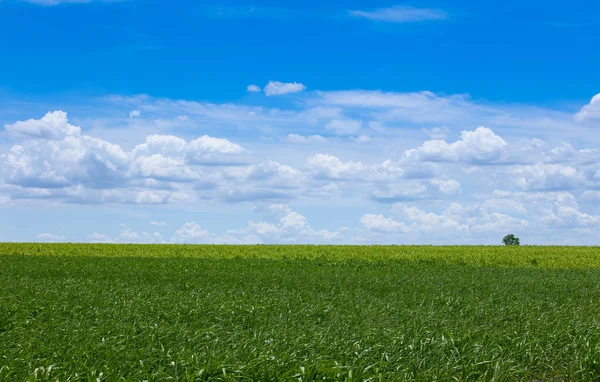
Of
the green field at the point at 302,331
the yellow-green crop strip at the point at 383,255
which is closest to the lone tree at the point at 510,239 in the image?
the yellow-green crop strip at the point at 383,255

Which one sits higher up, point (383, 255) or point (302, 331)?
point (383, 255)

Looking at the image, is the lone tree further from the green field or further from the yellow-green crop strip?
the green field

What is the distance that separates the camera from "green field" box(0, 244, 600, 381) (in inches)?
312

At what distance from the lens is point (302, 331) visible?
1098 centimetres

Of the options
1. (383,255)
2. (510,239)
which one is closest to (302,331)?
(383,255)

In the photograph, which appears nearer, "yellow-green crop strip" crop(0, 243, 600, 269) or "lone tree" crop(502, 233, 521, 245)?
"yellow-green crop strip" crop(0, 243, 600, 269)

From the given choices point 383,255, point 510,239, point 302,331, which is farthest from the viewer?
point 510,239

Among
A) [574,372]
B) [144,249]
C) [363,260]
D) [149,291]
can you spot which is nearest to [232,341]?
[574,372]

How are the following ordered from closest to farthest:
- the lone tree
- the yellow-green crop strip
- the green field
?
the green field → the yellow-green crop strip → the lone tree

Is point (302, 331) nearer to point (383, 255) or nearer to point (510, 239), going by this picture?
point (383, 255)

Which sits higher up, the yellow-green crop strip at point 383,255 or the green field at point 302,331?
the yellow-green crop strip at point 383,255

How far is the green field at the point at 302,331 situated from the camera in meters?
7.93

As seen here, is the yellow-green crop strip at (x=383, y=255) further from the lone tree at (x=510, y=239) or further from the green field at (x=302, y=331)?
the lone tree at (x=510, y=239)

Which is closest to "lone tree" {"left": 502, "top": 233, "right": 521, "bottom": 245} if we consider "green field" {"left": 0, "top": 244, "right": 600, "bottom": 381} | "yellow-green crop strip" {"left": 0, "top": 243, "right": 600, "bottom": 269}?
"yellow-green crop strip" {"left": 0, "top": 243, "right": 600, "bottom": 269}
